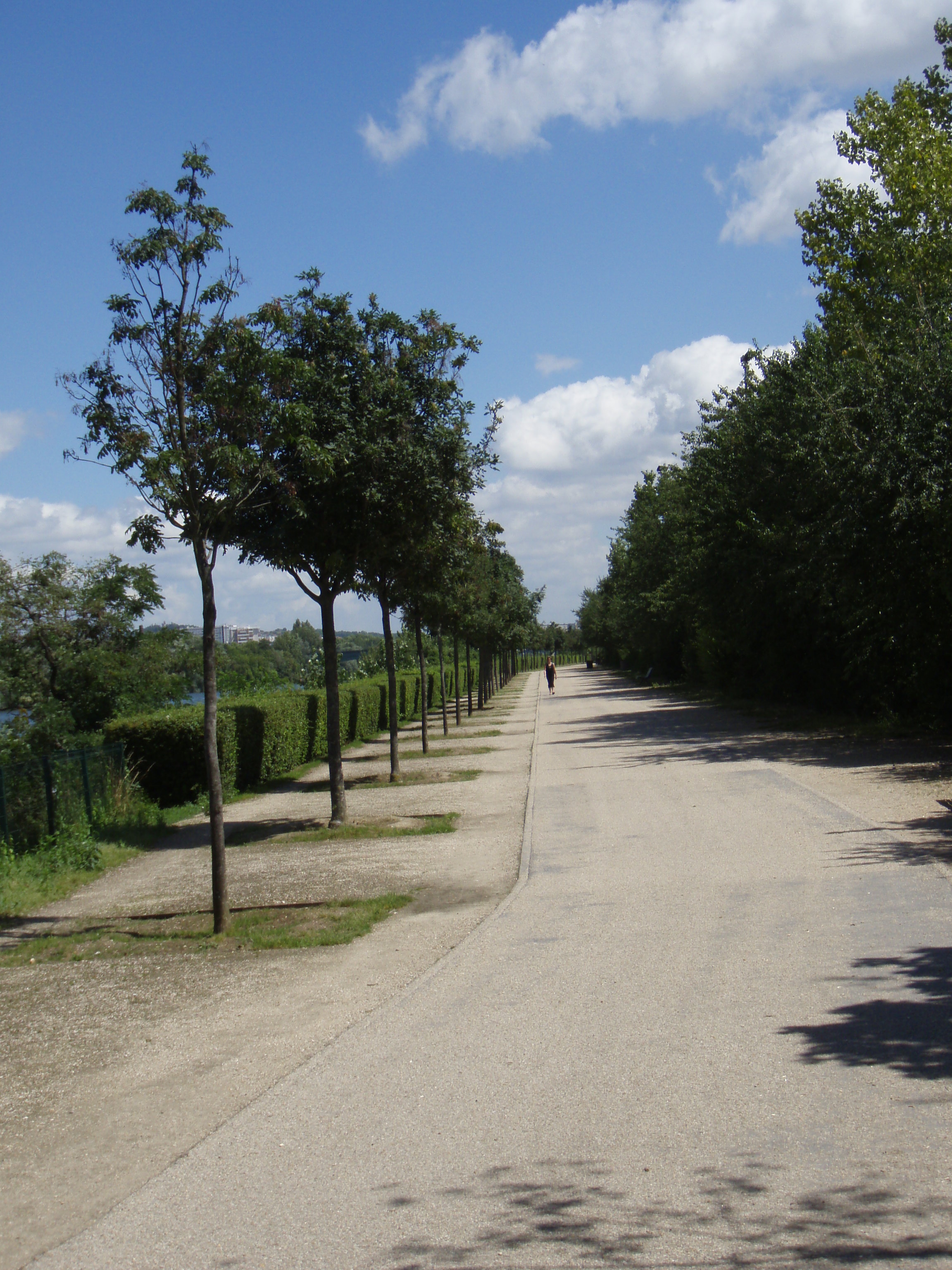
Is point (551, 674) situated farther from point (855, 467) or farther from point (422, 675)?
point (855, 467)

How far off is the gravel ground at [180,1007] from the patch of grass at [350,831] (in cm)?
24

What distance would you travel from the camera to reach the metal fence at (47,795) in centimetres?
1191

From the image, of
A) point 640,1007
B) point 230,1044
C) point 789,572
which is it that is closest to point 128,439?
point 230,1044

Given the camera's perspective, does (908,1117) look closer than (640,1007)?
Yes

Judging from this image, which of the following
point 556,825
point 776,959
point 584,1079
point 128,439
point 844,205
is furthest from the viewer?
point 844,205

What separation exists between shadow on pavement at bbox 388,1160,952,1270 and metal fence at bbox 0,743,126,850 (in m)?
9.27

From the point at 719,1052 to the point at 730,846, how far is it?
5.99m

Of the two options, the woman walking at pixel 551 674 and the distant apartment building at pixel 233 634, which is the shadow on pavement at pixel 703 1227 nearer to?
the distant apartment building at pixel 233 634

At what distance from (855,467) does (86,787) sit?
1261cm

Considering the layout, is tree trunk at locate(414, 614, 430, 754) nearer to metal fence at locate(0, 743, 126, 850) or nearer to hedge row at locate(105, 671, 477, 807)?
hedge row at locate(105, 671, 477, 807)

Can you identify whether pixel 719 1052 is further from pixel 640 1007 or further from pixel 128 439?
pixel 128 439

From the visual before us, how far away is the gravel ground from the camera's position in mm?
4652

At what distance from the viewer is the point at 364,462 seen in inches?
531

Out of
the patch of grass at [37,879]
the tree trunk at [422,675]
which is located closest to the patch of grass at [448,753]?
the tree trunk at [422,675]
